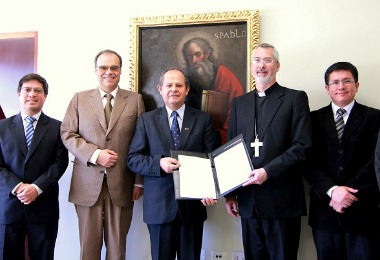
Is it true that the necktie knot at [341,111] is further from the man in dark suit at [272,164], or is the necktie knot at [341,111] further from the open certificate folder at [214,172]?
the open certificate folder at [214,172]

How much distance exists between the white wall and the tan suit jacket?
0.44 metres

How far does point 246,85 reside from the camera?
9.09ft

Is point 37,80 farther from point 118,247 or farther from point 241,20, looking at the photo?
point 241,20

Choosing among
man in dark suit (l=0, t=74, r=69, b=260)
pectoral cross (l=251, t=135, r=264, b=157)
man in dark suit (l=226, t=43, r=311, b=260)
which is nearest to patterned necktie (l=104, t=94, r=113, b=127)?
man in dark suit (l=0, t=74, r=69, b=260)

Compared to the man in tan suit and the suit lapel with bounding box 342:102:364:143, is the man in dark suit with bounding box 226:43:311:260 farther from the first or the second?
the man in tan suit

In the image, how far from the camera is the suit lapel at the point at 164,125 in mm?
2375

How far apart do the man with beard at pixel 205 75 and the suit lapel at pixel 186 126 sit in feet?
1.30

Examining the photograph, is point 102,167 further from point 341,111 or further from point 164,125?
point 341,111

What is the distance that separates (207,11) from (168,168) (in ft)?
4.45

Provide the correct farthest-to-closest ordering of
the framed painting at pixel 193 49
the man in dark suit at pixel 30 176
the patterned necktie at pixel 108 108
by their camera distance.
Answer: the framed painting at pixel 193 49 < the patterned necktie at pixel 108 108 < the man in dark suit at pixel 30 176

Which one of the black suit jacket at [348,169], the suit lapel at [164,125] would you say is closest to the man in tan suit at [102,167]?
the suit lapel at [164,125]

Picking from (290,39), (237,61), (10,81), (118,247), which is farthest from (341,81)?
(10,81)

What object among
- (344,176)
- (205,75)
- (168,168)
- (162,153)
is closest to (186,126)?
(162,153)

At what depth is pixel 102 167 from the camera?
2.49 meters
